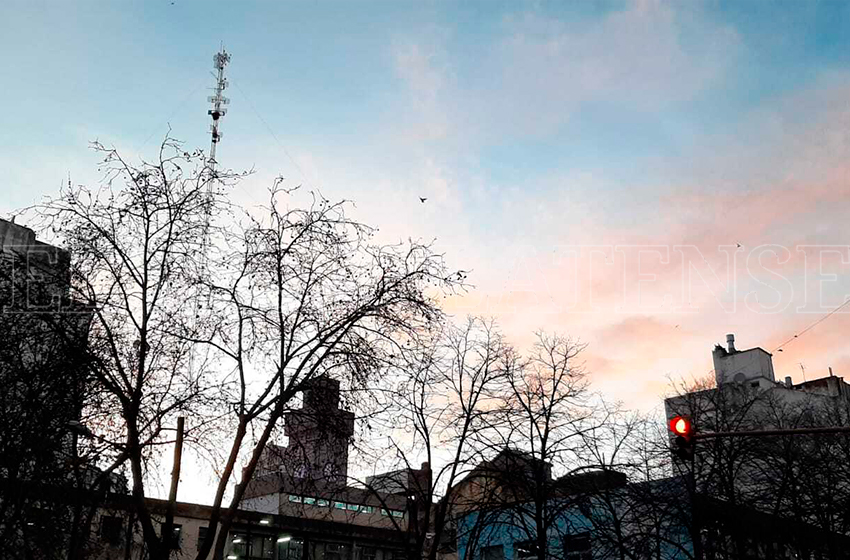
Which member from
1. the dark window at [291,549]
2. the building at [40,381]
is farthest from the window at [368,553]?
the building at [40,381]

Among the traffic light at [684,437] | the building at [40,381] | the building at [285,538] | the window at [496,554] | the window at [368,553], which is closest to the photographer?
the traffic light at [684,437]

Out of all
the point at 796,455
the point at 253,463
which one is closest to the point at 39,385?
the point at 253,463

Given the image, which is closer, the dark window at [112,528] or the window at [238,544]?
the dark window at [112,528]

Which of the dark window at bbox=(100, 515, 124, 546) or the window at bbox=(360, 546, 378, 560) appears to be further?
the window at bbox=(360, 546, 378, 560)

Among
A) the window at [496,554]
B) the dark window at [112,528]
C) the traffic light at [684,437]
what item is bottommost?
the window at [496,554]

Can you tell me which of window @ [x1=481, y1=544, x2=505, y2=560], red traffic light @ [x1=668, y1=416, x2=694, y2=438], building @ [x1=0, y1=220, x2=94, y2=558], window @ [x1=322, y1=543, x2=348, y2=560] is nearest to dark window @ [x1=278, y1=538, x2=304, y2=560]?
window @ [x1=322, y1=543, x2=348, y2=560]

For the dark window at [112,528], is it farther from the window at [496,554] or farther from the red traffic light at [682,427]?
the window at [496,554]

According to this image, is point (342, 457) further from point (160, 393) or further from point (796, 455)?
point (796, 455)

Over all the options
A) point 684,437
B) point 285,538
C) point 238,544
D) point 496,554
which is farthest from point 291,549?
point 684,437

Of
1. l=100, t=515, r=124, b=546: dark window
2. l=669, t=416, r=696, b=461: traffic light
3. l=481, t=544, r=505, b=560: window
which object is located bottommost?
l=481, t=544, r=505, b=560: window

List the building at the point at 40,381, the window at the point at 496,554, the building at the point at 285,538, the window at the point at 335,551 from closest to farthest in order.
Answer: the building at the point at 40,381, the window at the point at 496,554, the building at the point at 285,538, the window at the point at 335,551

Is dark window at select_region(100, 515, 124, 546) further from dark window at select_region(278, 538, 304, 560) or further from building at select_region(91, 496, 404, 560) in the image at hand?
dark window at select_region(278, 538, 304, 560)

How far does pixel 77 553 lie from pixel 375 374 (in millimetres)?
7267

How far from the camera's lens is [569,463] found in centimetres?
2678
